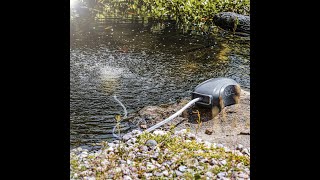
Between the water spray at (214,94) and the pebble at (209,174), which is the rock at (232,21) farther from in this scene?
the pebble at (209,174)

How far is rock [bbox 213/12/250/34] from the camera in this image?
501 centimetres

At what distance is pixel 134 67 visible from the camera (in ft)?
12.6

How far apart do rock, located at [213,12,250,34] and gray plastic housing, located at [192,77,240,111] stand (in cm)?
228

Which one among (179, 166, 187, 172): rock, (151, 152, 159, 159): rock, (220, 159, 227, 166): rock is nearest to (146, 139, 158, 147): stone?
(151, 152, 159, 159): rock

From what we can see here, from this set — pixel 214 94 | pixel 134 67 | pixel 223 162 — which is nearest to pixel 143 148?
pixel 223 162

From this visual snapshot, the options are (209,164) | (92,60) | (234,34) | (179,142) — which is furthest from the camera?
(234,34)

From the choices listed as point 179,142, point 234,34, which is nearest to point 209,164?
point 179,142

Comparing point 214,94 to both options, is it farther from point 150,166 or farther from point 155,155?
point 150,166

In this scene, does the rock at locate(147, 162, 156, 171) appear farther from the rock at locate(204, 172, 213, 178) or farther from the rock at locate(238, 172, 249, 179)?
the rock at locate(238, 172, 249, 179)

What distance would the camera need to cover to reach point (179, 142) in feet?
7.75

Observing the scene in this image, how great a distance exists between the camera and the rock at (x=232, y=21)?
5.01 metres
